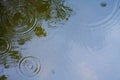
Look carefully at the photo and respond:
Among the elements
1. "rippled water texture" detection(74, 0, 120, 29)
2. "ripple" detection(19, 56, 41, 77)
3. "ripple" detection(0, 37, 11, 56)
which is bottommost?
"ripple" detection(19, 56, 41, 77)

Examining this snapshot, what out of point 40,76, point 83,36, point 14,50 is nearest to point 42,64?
point 40,76

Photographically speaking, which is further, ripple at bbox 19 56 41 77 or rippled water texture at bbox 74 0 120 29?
rippled water texture at bbox 74 0 120 29

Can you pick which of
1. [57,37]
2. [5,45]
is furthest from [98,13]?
[5,45]

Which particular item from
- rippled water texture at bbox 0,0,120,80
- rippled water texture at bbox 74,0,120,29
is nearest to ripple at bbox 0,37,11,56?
rippled water texture at bbox 0,0,120,80

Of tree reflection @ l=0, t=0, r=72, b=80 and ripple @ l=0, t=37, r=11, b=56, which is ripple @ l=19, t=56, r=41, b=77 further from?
ripple @ l=0, t=37, r=11, b=56

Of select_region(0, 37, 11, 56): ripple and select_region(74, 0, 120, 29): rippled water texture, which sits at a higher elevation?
select_region(74, 0, 120, 29): rippled water texture

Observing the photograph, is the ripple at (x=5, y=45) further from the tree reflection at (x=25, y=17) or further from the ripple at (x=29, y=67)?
the ripple at (x=29, y=67)
